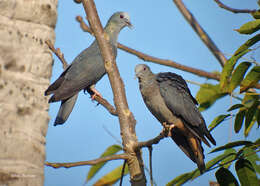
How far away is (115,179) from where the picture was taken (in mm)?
2293

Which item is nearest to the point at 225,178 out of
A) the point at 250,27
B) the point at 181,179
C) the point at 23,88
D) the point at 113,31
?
the point at 181,179

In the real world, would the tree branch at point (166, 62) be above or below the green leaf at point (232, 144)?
above

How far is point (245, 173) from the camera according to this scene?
1.74 m

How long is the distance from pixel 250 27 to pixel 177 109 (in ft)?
3.25

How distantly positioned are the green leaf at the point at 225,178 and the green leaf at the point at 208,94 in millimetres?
882

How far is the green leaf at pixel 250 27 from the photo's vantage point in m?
1.78

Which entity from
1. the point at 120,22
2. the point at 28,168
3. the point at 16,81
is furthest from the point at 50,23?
the point at 120,22

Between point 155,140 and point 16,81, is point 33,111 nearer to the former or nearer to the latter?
point 16,81

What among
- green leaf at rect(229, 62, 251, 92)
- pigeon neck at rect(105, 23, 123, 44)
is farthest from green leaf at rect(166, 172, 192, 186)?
pigeon neck at rect(105, 23, 123, 44)

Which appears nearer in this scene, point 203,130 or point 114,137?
point 114,137

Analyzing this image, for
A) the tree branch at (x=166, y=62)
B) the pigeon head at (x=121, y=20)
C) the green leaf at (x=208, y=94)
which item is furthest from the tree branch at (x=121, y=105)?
the pigeon head at (x=121, y=20)

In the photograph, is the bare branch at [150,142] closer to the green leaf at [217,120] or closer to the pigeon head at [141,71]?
the green leaf at [217,120]

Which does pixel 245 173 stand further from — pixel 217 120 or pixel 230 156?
pixel 217 120

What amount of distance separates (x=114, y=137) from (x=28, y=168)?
26.5 inches
